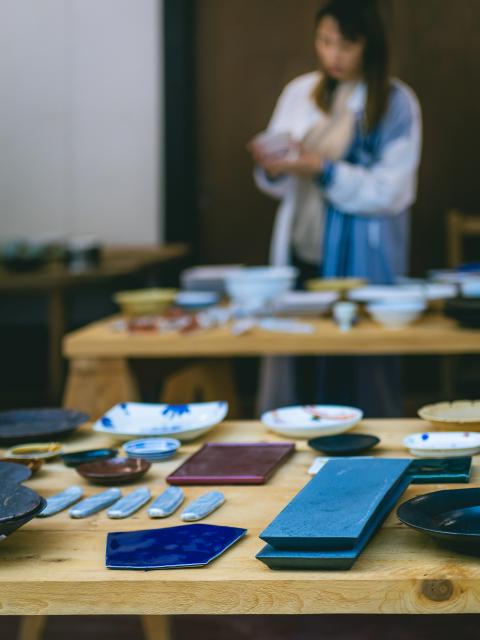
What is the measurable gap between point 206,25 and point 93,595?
4092 millimetres

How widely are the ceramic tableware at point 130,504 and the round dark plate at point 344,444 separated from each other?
0.26 m

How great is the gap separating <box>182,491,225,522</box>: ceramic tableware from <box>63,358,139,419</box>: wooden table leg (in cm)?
112

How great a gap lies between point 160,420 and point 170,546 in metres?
0.54

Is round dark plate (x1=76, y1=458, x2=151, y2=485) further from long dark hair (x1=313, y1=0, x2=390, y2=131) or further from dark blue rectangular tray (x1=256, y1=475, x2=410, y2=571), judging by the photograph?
long dark hair (x1=313, y1=0, x2=390, y2=131)

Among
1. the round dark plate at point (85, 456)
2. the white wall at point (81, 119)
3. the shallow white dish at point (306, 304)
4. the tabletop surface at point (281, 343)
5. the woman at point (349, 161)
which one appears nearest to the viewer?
the round dark plate at point (85, 456)

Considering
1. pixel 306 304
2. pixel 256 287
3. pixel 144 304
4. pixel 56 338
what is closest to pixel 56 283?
pixel 56 338

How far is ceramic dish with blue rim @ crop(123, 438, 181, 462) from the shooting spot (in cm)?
131

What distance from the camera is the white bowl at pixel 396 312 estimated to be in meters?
2.29

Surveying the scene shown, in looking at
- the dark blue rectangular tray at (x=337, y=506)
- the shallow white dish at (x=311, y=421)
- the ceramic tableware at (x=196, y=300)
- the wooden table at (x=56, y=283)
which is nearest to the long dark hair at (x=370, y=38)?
the ceramic tableware at (x=196, y=300)

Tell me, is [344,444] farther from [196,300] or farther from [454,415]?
[196,300]

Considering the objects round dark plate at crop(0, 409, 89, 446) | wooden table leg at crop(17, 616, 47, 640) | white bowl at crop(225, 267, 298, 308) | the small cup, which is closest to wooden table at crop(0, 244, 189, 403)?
white bowl at crop(225, 267, 298, 308)

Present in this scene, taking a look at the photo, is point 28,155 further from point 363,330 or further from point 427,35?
point 363,330

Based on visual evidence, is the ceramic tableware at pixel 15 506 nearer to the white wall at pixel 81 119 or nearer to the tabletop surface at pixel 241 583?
the tabletop surface at pixel 241 583

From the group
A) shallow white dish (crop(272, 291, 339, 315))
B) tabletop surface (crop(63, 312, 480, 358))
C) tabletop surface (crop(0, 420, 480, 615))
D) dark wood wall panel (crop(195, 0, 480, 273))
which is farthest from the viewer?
dark wood wall panel (crop(195, 0, 480, 273))
